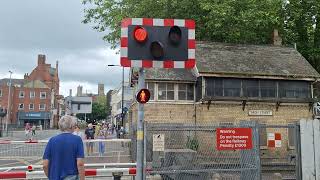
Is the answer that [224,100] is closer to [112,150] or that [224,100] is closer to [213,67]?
[213,67]

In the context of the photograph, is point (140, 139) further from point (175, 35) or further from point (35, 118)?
point (35, 118)

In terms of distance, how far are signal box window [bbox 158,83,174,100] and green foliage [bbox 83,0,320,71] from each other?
520cm

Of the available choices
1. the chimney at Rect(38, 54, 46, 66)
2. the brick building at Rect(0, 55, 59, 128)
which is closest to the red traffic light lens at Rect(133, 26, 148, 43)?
the brick building at Rect(0, 55, 59, 128)

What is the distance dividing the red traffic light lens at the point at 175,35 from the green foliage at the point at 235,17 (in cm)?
2136

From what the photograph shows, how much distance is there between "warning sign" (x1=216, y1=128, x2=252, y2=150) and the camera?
984 centimetres

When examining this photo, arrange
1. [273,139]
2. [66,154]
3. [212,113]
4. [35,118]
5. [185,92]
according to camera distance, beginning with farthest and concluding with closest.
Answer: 1. [35,118]
2. [185,92]
3. [212,113]
4. [273,139]
5. [66,154]

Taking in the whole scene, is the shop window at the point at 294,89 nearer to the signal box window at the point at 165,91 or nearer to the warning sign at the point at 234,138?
the signal box window at the point at 165,91

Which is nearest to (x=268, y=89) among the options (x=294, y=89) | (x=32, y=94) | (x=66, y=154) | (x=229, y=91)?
(x=294, y=89)

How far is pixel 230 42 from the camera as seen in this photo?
3422 centimetres

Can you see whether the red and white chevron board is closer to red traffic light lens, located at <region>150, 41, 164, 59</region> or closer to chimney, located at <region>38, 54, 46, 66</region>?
red traffic light lens, located at <region>150, 41, 164, 59</region>

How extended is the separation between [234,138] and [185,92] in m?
19.1

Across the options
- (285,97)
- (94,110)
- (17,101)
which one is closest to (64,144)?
(285,97)

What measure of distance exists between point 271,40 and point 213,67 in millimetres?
10918

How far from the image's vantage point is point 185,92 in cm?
2900
